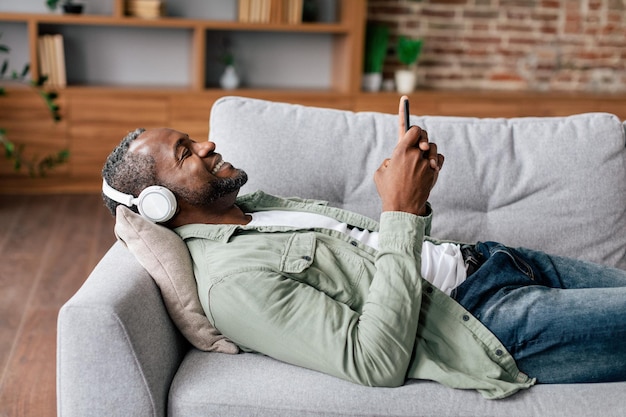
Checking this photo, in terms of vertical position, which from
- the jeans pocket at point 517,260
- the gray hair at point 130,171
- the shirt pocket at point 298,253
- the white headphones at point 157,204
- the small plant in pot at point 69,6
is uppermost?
the small plant in pot at point 69,6

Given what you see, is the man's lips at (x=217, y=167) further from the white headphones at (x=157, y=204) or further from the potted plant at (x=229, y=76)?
the potted plant at (x=229, y=76)

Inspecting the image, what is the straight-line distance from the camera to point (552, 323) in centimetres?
170

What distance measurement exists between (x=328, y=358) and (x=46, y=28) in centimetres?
385

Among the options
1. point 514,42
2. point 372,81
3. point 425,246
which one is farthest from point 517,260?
point 514,42

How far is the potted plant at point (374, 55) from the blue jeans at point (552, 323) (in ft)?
10.7

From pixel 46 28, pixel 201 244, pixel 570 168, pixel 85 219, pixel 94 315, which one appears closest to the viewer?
pixel 94 315

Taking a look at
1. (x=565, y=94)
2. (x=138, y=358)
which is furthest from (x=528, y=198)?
(x=565, y=94)

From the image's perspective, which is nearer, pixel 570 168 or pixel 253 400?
pixel 253 400

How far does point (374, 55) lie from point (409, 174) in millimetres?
3322

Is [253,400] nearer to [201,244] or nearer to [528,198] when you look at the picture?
[201,244]

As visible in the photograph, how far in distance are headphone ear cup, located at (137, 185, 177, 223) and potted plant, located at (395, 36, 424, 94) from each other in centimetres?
337

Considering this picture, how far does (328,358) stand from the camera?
161 centimetres

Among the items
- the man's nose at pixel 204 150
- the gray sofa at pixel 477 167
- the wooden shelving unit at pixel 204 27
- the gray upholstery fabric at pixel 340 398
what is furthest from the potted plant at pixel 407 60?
the gray upholstery fabric at pixel 340 398

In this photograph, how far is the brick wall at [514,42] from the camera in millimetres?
5188
